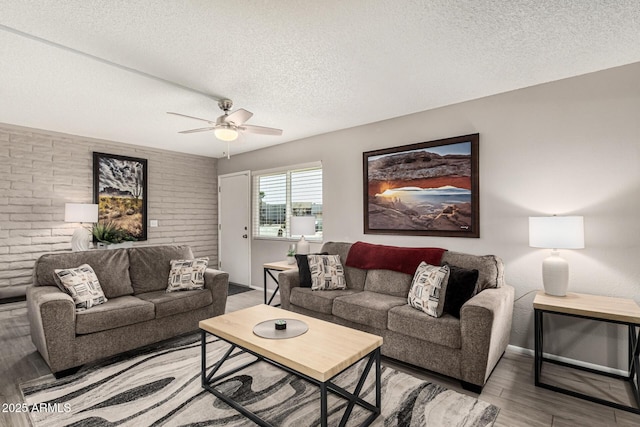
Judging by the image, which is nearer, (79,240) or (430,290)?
(430,290)

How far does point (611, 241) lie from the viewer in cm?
251

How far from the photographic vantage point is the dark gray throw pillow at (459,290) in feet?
8.30

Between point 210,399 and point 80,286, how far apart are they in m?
1.57

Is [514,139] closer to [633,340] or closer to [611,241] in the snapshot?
[611,241]

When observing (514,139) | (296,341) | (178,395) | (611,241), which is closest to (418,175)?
(514,139)

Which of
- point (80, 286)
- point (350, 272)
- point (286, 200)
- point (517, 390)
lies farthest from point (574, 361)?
point (80, 286)

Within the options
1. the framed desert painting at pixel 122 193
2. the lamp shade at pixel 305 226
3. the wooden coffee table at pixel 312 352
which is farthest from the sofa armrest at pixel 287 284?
the framed desert painting at pixel 122 193

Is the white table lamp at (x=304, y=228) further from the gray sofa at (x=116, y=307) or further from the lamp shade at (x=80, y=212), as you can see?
the lamp shade at (x=80, y=212)

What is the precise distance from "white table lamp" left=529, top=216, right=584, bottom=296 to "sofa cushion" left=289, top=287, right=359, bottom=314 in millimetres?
1708

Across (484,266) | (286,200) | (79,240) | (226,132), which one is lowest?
(484,266)

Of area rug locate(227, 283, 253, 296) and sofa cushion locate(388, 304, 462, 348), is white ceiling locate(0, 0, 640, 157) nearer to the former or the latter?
sofa cushion locate(388, 304, 462, 348)

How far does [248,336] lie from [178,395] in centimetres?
70

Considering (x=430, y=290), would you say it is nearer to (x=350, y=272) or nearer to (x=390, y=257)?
(x=390, y=257)

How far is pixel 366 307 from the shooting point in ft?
9.20
